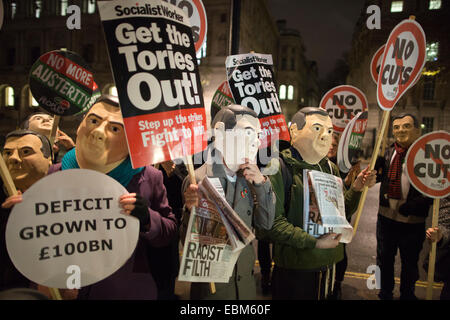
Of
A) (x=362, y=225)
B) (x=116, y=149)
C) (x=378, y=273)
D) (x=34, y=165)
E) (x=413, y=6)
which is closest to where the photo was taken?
(x=116, y=149)

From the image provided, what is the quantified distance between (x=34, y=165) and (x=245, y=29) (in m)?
21.2

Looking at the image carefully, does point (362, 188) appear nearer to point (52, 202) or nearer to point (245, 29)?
point (52, 202)

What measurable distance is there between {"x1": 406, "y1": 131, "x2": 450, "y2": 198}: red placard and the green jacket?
3.54 ft

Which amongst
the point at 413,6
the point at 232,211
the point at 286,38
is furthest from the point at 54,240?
the point at 286,38

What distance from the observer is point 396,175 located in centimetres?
332

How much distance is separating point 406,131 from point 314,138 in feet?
5.60

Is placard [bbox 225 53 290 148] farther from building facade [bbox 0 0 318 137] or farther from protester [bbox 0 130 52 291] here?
building facade [bbox 0 0 318 137]

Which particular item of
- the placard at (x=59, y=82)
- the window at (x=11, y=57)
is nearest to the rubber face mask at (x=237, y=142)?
the placard at (x=59, y=82)

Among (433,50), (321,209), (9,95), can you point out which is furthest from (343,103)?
(9,95)

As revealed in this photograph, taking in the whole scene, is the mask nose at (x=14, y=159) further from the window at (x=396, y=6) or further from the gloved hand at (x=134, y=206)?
the window at (x=396, y=6)

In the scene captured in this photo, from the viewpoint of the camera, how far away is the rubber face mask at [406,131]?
129 inches

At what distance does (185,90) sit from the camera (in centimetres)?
184

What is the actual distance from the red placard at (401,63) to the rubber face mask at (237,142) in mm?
1231

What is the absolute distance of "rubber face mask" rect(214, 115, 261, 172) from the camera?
1.94 metres
